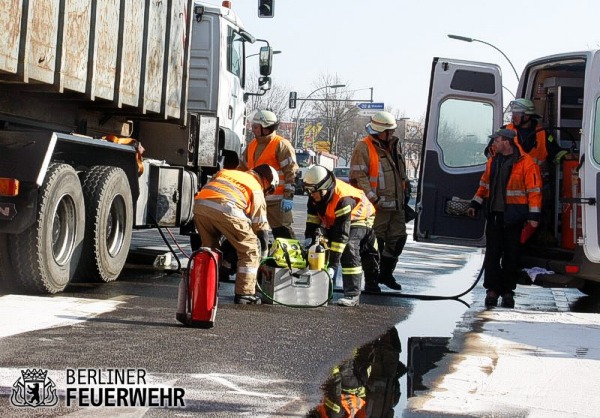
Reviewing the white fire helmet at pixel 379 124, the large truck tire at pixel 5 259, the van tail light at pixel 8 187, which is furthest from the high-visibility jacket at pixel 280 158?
the van tail light at pixel 8 187

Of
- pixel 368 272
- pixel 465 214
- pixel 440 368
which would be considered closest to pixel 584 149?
pixel 465 214

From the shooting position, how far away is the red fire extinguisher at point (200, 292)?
7879 mm

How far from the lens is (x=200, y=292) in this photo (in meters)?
7.93

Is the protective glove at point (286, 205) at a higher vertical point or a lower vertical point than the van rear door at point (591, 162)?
lower

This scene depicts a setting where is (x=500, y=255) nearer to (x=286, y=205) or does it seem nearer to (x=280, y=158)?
(x=286, y=205)

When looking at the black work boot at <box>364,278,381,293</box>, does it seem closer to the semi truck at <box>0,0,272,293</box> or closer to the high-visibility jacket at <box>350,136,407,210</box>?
the high-visibility jacket at <box>350,136,407,210</box>

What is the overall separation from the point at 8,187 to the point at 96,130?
267 cm

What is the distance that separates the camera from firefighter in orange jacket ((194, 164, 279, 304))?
9094 mm

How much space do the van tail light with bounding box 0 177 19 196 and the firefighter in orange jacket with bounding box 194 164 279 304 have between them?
5.02 feet

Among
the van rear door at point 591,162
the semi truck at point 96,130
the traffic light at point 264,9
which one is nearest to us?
the semi truck at point 96,130

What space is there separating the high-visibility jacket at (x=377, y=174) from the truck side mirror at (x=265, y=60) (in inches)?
159

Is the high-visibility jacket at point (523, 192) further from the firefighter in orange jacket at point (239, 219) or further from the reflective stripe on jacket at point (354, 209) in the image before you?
the firefighter in orange jacket at point (239, 219)

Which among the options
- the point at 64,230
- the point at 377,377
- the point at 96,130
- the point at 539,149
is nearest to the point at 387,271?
the point at 539,149

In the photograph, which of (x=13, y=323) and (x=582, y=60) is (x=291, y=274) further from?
(x=582, y=60)
